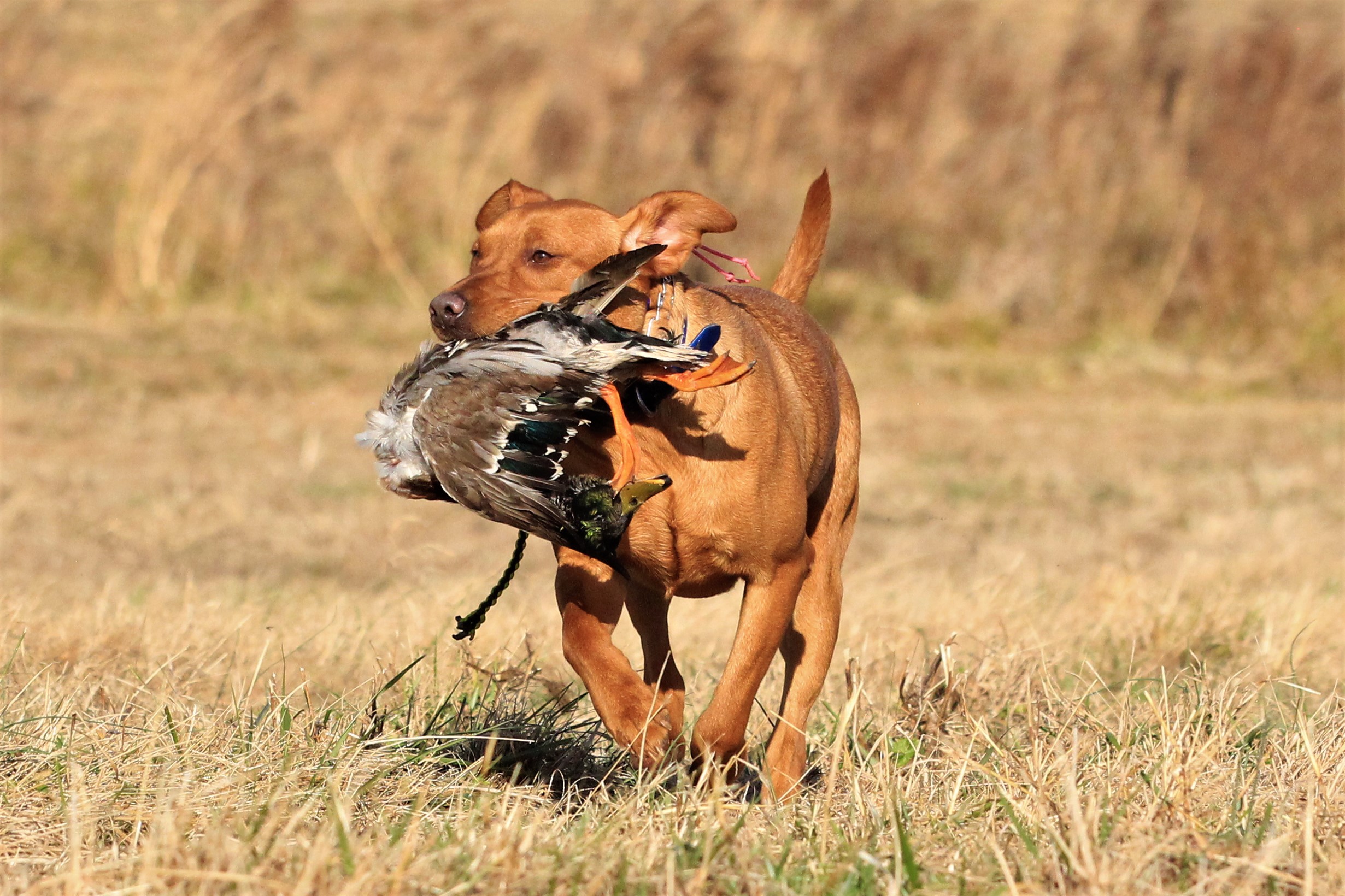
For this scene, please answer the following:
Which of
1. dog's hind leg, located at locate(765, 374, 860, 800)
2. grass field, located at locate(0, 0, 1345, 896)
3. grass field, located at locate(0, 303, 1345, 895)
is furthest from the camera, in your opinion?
dog's hind leg, located at locate(765, 374, 860, 800)

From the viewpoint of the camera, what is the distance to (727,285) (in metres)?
4.38

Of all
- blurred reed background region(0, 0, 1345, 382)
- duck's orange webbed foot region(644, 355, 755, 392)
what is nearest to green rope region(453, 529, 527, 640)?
duck's orange webbed foot region(644, 355, 755, 392)

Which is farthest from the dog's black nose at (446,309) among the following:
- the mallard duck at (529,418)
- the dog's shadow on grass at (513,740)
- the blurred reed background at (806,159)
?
the blurred reed background at (806,159)

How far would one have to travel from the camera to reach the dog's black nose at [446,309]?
3.46 meters

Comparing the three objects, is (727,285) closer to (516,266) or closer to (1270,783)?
(516,266)

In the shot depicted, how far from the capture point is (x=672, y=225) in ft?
12.2

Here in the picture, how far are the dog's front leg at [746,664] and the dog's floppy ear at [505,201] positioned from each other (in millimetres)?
1110

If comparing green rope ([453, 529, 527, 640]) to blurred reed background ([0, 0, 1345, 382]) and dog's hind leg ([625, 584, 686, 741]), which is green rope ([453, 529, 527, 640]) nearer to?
dog's hind leg ([625, 584, 686, 741])

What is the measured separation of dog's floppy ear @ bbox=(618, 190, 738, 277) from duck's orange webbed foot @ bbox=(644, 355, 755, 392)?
417 millimetres

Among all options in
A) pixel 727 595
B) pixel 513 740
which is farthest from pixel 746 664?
pixel 727 595

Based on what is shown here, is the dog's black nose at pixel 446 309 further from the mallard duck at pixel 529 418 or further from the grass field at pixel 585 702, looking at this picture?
the grass field at pixel 585 702

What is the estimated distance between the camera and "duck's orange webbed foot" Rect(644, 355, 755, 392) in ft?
10.6

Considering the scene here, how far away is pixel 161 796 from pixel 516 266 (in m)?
1.44

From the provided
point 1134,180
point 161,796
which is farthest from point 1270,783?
point 1134,180
